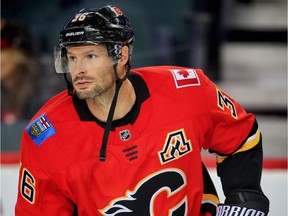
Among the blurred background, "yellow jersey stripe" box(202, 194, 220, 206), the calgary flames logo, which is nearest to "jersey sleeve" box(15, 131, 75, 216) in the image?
the calgary flames logo

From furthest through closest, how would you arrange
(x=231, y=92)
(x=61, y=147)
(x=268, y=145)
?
1. (x=231, y=92)
2. (x=268, y=145)
3. (x=61, y=147)

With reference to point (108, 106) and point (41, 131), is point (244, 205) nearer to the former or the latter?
point (108, 106)

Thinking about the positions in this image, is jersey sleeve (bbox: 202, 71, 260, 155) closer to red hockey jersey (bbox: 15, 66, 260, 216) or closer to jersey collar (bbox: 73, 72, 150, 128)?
red hockey jersey (bbox: 15, 66, 260, 216)

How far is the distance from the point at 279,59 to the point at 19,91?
5.39 feet

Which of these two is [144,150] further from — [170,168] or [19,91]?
[19,91]

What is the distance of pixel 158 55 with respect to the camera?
433cm

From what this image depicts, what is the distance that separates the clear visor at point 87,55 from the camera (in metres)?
2.30

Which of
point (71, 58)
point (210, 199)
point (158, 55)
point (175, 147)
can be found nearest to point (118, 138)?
point (175, 147)

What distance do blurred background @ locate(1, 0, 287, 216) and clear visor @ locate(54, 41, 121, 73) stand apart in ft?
5.36

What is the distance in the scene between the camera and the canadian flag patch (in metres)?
2.44

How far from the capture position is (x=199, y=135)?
2.41 meters

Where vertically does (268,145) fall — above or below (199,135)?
below

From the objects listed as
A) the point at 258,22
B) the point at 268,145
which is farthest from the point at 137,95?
the point at 258,22

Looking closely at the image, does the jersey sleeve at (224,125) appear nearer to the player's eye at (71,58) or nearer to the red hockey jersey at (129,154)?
the red hockey jersey at (129,154)
